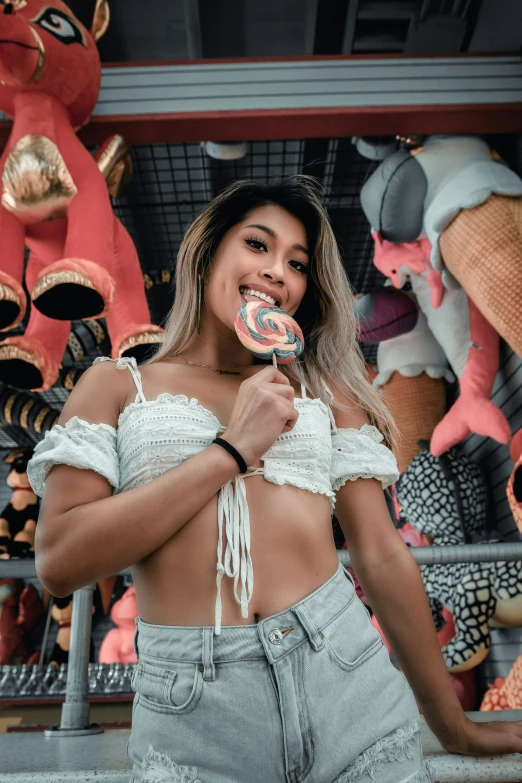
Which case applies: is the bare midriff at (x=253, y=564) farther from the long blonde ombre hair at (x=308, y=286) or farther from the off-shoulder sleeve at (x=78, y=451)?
the long blonde ombre hair at (x=308, y=286)

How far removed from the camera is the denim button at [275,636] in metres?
0.81

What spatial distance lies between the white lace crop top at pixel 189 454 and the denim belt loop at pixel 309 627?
0.07 metres

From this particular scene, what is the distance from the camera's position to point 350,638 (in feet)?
2.82

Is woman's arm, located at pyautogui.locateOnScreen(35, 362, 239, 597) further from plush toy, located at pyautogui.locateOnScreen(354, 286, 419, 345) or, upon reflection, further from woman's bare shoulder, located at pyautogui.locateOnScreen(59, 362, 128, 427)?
plush toy, located at pyautogui.locateOnScreen(354, 286, 419, 345)

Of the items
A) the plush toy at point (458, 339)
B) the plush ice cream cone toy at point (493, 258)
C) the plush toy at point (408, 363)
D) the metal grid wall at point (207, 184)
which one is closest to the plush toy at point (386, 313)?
the plush toy at point (408, 363)

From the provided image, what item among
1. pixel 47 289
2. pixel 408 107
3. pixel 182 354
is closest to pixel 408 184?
pixel 408 107

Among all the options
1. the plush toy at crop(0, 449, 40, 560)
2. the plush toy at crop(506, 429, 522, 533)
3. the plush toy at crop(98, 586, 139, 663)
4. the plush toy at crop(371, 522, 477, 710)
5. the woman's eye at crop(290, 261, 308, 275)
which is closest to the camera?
the woman's eye at crop(290, 261, 308, 275)

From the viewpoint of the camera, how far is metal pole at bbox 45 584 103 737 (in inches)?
64.1

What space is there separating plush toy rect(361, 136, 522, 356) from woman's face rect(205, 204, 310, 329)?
1.19m

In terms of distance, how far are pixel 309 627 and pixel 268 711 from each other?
0.11 m

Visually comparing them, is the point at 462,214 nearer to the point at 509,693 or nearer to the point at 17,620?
the point at 509,693

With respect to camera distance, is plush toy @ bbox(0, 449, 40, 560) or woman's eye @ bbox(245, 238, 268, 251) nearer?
woman's eye @ bbox(245, 238, 268, 251)

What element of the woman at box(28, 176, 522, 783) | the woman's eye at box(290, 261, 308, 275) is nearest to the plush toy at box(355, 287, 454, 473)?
the woman's eye at box(290, 261, 308, 275)

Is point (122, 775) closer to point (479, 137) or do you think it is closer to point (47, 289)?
point (47, 289)
